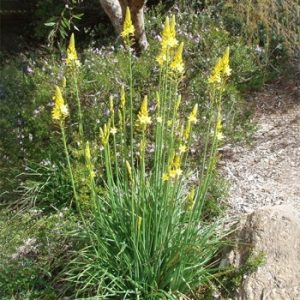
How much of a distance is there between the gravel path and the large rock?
0.71m

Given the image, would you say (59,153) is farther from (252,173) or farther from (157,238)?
(157,238)

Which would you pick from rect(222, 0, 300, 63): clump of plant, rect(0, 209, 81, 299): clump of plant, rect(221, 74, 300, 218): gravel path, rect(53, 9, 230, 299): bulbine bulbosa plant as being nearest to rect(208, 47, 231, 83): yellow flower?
rect(53, 9, 230, 299): bulbine bulbosa plant

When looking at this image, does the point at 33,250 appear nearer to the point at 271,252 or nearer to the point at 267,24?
the point at 271,252

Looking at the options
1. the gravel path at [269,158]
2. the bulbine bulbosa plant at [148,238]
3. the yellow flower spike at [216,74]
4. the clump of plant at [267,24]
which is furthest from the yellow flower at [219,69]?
the clump of plant at [267,24]

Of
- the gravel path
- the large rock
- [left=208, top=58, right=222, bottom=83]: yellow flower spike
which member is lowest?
the gravel path

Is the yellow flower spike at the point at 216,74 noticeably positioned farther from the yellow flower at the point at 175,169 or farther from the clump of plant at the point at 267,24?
the clump of plant at the point at 267,24

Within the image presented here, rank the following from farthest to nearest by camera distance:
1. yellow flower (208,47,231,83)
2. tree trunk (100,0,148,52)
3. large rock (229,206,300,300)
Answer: tree trunk (100,0,148,52) < large rock (229,206,300,300) < yellow flower (208,47,231,83)

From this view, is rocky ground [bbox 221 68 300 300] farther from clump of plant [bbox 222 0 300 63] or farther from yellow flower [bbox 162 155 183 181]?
yellow flower [bbox 162 155 183 181]

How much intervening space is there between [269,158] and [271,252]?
5.22 ft

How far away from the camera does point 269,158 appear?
445cm

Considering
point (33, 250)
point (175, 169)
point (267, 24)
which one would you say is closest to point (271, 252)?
point (175, 169)

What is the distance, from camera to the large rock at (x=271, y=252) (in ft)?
9.23

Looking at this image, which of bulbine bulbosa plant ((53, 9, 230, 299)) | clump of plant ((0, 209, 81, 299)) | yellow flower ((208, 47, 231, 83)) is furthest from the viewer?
clump of plant ((0, 209, 81, 299))

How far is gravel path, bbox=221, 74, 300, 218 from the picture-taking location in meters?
3.97
